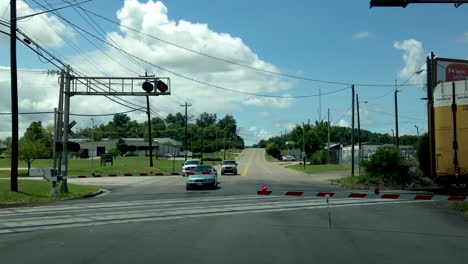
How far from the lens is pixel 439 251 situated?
347 inches

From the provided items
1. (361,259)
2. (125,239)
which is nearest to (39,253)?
(125,239)

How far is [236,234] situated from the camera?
10742mm

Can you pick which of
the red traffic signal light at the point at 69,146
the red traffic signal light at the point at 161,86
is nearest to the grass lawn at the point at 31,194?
the red traffic signal light at the point at 69,146

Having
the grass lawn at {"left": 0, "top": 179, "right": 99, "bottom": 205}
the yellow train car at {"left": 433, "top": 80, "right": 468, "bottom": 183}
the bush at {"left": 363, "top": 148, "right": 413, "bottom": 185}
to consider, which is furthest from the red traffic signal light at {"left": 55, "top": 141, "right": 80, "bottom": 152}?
the bush at {"left": 363, "top": 148, "right": 413, "bottom": 185}

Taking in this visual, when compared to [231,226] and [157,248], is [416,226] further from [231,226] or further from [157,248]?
[157,248]

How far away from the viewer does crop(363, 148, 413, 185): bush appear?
94.6ft

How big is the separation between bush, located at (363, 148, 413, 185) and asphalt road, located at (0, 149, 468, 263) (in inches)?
466

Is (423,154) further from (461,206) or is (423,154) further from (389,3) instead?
(389,3)

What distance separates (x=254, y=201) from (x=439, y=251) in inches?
419

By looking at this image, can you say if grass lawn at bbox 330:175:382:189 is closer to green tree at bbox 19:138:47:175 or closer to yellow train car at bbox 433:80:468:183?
yellow train car at bbox 433:80:468:183

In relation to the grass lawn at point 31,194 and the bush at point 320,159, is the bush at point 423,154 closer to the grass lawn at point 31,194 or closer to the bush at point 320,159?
the grass lawn at point 31,194

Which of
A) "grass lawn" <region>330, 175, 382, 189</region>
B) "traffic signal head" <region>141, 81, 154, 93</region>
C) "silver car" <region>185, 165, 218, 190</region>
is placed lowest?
"grass lawn" <region>330, 175, 382, 189</region>

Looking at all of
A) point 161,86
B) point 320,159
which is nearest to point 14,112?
point 161,86

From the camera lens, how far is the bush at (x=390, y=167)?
28828mm
